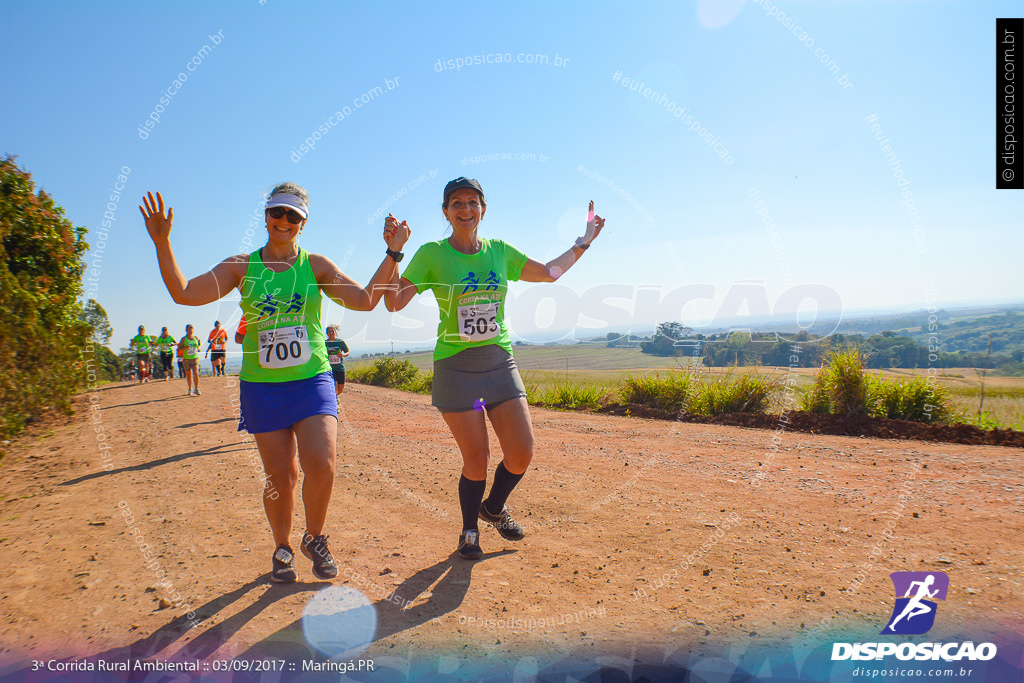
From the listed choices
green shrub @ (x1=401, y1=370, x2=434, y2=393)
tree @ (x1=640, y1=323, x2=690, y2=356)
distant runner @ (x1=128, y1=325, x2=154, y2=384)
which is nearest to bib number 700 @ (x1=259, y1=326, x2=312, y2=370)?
tree @ (x1=640, y1=323, x2=690, y2=356)

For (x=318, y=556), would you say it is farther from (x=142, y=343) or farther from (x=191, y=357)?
(x=142, y=343)

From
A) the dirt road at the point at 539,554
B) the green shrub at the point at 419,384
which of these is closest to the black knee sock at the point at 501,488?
the dirt road at the point at 539,554

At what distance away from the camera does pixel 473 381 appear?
3.34 metres

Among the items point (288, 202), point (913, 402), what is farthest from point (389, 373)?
point (288, 202)

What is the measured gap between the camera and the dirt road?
2.59 meters

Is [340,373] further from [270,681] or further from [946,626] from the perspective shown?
[946,626]

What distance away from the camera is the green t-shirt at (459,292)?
3359mm

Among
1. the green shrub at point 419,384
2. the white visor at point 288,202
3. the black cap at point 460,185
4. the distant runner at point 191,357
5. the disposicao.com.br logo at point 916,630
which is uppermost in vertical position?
the black cap at point 460,185

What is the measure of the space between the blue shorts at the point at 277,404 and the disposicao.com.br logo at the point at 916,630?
2917 mm

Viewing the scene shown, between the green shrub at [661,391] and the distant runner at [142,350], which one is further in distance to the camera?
the distant runner at [142,350]

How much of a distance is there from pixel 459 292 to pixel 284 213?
1.13m

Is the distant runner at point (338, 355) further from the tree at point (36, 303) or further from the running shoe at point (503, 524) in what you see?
the running shoe at point (503, 524)

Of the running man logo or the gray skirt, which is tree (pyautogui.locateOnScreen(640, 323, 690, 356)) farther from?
the gray skirt

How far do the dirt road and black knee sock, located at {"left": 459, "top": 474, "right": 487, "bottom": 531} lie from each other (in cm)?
29
